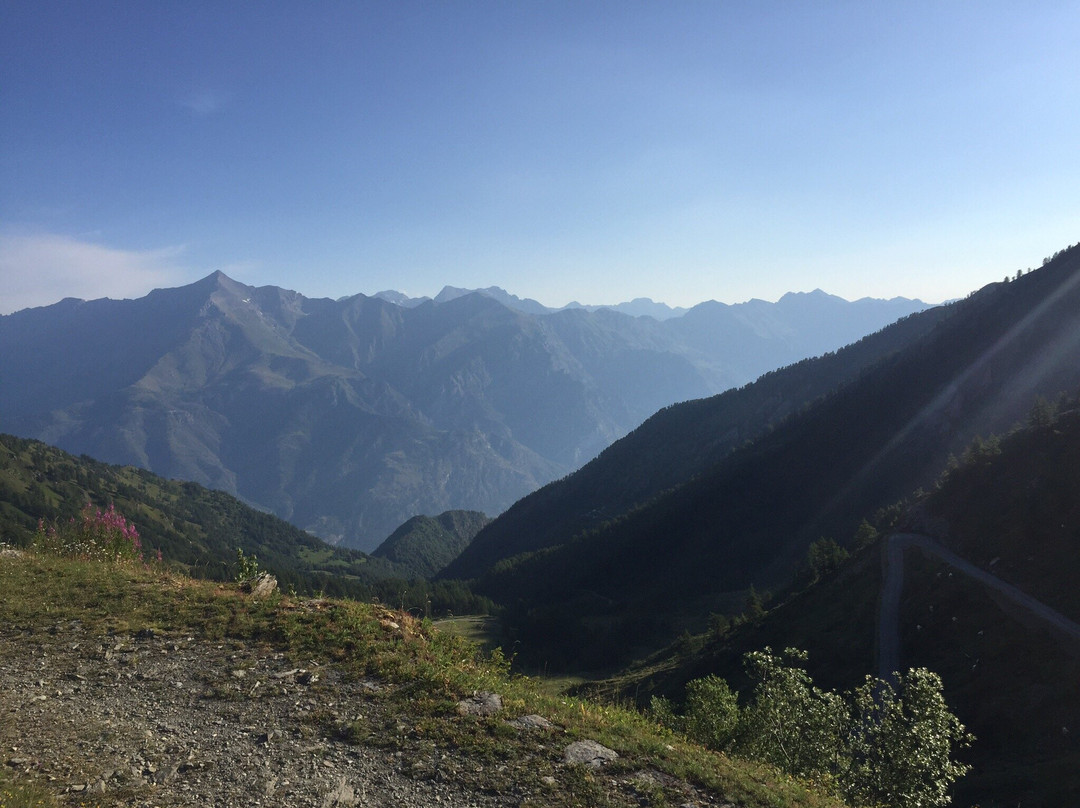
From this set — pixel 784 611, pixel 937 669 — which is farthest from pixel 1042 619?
pixel 784 611

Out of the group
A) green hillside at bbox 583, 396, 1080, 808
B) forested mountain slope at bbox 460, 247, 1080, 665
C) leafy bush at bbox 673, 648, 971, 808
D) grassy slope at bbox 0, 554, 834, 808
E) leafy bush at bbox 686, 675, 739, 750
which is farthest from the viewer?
forested mountain slope at bbox 460, 247, 1080, 665

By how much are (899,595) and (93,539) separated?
8279 centimetres

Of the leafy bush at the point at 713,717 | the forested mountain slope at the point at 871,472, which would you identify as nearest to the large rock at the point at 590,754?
the leafy bush at the point at 713,717

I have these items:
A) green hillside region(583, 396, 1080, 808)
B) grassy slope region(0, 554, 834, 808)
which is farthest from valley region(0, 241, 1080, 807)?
grassy slope region(0, 554, 834, 808)

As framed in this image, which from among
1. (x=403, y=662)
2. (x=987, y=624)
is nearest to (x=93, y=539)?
(x=403, y=662)

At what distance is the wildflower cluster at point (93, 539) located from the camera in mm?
21214

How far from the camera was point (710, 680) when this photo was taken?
2531cm

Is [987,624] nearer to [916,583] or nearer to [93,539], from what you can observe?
[916,583]

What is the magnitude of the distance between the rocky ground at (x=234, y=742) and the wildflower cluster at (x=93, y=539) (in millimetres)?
7923

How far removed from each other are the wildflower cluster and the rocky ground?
792 cm

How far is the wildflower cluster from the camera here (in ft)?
69.6

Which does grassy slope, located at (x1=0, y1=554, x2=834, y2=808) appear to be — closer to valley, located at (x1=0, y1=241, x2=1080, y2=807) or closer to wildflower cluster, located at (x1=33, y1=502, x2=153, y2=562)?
wildflower cluster, located at (x1=33, y1=502, x2=153, y2=562)

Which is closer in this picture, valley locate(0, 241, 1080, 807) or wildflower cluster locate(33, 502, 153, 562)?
wildflower cluster locate(33, 502, 153, 562)

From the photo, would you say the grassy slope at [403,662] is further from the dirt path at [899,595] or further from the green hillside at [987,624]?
the dirt path at [899,595]
